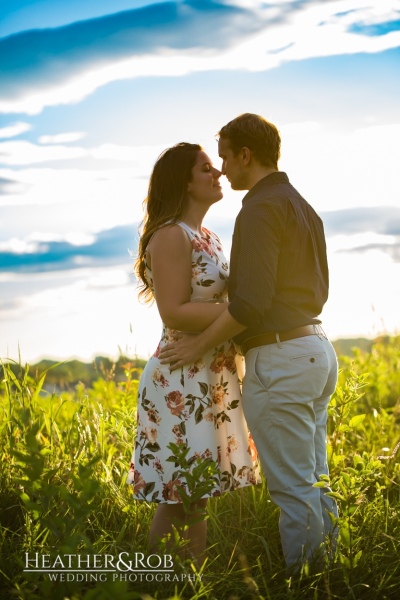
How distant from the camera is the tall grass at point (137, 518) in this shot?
2.40 meters

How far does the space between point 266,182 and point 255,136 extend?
239mm

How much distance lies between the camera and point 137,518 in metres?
3.94

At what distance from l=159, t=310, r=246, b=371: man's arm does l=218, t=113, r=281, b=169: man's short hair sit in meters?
0.88

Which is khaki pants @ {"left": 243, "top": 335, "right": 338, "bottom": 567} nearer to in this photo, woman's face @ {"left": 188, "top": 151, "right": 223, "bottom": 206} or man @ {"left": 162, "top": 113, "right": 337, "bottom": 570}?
man @ {"left": 162, "top": 113, "right": 337, "bottom": 570}

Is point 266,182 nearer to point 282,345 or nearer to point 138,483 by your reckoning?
point 282,345

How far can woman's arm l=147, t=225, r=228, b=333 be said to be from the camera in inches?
132

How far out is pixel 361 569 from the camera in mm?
3162

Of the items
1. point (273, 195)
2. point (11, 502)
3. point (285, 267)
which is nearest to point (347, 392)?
point (285, 267)

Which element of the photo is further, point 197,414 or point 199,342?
point 197,414

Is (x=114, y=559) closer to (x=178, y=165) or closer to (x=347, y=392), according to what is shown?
(x=347, y=392)

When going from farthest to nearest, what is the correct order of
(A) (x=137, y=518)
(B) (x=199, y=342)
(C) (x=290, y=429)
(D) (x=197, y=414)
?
(A) (x=137, y=518) < (D) (x=197, y=414) < (B) (x=199, y=342) < (C) (x=290, y=429)

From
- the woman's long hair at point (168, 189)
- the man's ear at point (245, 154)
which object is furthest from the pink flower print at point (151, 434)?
the man's ear at point (245, 154)

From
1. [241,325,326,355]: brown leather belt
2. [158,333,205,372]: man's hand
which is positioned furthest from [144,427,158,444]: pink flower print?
[241,325,326,355]: brown leather belt

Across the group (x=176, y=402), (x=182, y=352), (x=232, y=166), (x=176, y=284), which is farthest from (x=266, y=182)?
(x=176, y=402)
